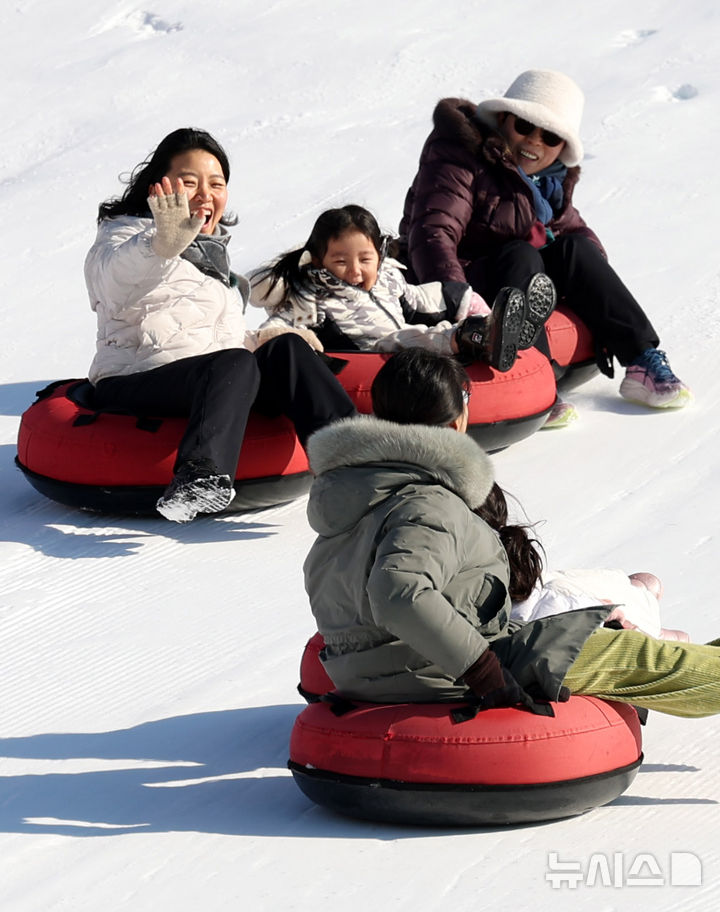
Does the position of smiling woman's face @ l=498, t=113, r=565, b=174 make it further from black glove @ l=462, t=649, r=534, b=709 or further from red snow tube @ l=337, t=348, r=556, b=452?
black glove @ l=462, t=649, r=534, b=709

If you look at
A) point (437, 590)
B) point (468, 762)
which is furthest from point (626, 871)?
point (437, 590)

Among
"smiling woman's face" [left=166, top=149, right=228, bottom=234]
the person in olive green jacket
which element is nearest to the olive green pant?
the person in olive green jacket

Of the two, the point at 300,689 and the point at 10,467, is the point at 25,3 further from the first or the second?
the point at 300,689

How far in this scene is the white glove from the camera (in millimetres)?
4371

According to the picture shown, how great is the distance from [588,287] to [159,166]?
1.76 metres

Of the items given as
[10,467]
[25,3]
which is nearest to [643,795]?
[10,467]

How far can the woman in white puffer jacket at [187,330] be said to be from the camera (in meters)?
4.43

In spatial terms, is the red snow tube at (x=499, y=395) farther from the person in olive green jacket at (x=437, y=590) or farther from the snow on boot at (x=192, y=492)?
the person in olive green jacket at (x=437, y=590)

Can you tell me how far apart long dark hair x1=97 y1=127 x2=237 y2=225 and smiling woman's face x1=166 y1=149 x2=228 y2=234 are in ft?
0.06

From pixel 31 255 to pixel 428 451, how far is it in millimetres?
5523

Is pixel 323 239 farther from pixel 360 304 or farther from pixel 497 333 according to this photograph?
pixel 497 333

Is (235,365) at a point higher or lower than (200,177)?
lower

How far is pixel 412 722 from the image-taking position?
2.80m

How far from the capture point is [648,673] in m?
2.86
